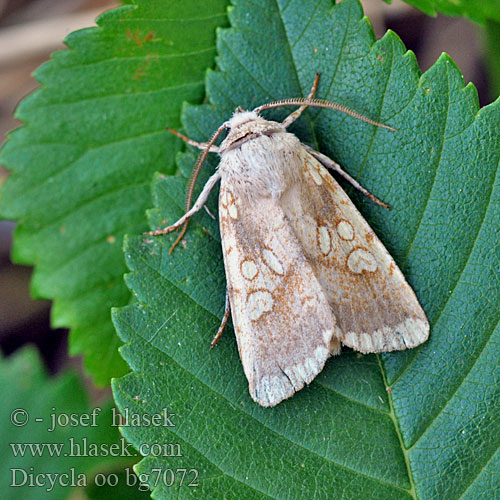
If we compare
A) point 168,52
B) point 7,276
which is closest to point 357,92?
point 168,52

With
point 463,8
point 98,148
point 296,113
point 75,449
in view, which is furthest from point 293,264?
point 75,449

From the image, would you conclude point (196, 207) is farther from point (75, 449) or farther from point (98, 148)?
point (75, 449)

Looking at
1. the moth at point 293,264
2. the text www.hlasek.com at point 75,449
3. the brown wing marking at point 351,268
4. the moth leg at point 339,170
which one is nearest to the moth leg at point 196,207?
the moth at point 293,264

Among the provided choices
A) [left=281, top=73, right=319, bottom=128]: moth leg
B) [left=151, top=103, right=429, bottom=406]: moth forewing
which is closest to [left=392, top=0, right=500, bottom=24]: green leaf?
[left=281, top=73, right=319, bottom=128]: moth leg

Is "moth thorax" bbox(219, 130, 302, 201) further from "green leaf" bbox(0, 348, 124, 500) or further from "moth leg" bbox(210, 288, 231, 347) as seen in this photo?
"green leaf" bbox(0, 348, 124, 500)

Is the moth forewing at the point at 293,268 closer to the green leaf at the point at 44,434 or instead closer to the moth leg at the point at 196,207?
the moth leg at the point at 196,207

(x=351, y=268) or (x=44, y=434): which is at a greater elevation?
(x=351, y=268)

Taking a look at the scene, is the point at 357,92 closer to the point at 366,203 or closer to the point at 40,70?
the point at 366,203
